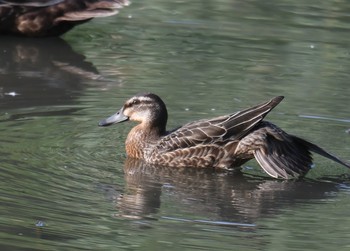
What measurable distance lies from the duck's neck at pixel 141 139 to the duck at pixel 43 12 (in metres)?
Result: 4.19

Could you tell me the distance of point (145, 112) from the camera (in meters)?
10.7

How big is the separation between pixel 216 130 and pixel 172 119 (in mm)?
1213

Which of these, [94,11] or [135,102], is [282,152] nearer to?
[135,102]

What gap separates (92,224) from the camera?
8180 millimetres

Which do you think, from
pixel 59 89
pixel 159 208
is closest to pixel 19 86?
pixel 59 89

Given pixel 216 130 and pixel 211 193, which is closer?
pixel 211 193

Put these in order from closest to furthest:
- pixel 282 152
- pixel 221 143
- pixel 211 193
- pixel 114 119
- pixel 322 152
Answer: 1. pixel 211 193
2. pixel 322 152
3. pixel 282 152
4. pixel 221 143
5. pixel 114 119

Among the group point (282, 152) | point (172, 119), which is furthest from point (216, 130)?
point (172, 119)

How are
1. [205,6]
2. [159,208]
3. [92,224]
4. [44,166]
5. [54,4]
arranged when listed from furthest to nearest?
[205,6] → [54,4] → [44,166] → [159,208] → [92,224]

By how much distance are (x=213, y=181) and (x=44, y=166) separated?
1376 mm

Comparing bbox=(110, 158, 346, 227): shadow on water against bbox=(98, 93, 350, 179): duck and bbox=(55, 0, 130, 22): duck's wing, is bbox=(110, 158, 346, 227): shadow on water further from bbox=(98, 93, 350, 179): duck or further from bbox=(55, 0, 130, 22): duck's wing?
bbox=(55, 0, 130, 22): duck's wing

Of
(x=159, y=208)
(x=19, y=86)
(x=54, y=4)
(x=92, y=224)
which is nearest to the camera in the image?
(x=92, y=224)

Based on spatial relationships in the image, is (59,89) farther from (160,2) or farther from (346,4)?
(346,4)

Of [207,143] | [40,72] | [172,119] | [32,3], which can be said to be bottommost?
[40,72]
